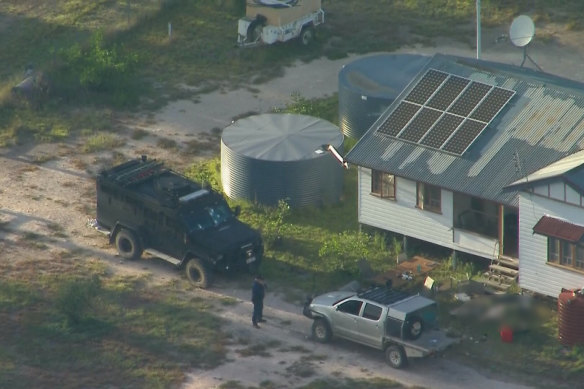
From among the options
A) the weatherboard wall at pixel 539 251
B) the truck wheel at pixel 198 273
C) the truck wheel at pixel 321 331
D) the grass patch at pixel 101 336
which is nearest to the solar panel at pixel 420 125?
the weatherboard wall at pixel 539 251

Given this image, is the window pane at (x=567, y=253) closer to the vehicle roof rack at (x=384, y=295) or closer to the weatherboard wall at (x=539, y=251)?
the weatherboard wall at (x=539, y=251)

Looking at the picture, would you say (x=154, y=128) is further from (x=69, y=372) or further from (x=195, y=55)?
(x=69, y=372)

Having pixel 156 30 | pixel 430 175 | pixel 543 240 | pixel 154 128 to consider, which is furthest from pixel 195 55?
pixel 543 240

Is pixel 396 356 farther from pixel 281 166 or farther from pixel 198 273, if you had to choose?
pixel 281 166

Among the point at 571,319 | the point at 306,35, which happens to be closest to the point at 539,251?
the point at 571,319

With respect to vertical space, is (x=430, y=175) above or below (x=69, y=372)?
above
